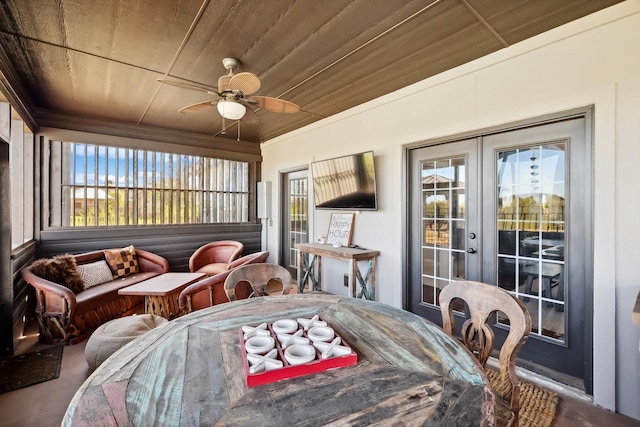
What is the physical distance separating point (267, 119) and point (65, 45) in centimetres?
243

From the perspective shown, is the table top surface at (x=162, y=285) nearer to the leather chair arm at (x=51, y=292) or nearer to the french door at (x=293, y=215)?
the leather chair arm at (x=51, y=292)

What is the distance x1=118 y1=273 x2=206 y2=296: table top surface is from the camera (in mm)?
3100

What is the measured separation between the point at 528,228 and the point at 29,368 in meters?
4.46

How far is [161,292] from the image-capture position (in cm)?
308

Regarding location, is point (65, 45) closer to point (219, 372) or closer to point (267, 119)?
point (267, 119)

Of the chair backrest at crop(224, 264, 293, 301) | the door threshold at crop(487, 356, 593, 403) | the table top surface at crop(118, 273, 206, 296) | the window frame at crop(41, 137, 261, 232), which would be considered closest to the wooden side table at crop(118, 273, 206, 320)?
the table top surface at crop(118, 273, 206, 296)

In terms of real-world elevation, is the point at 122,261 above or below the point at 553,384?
above

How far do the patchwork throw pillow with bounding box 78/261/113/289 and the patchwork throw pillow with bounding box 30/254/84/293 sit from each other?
5.5 inches

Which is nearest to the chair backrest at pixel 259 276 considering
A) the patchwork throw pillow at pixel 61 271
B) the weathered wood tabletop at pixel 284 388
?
the weathered wood tabletop at pixel 284 388

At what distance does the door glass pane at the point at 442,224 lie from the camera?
116 inches

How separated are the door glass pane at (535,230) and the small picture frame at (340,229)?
1.84m

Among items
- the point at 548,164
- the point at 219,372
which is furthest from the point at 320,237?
the point at 219,372

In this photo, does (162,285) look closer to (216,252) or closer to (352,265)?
(216,252)

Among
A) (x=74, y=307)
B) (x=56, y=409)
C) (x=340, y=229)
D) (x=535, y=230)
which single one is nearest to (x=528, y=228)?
(x=535, y=230)
